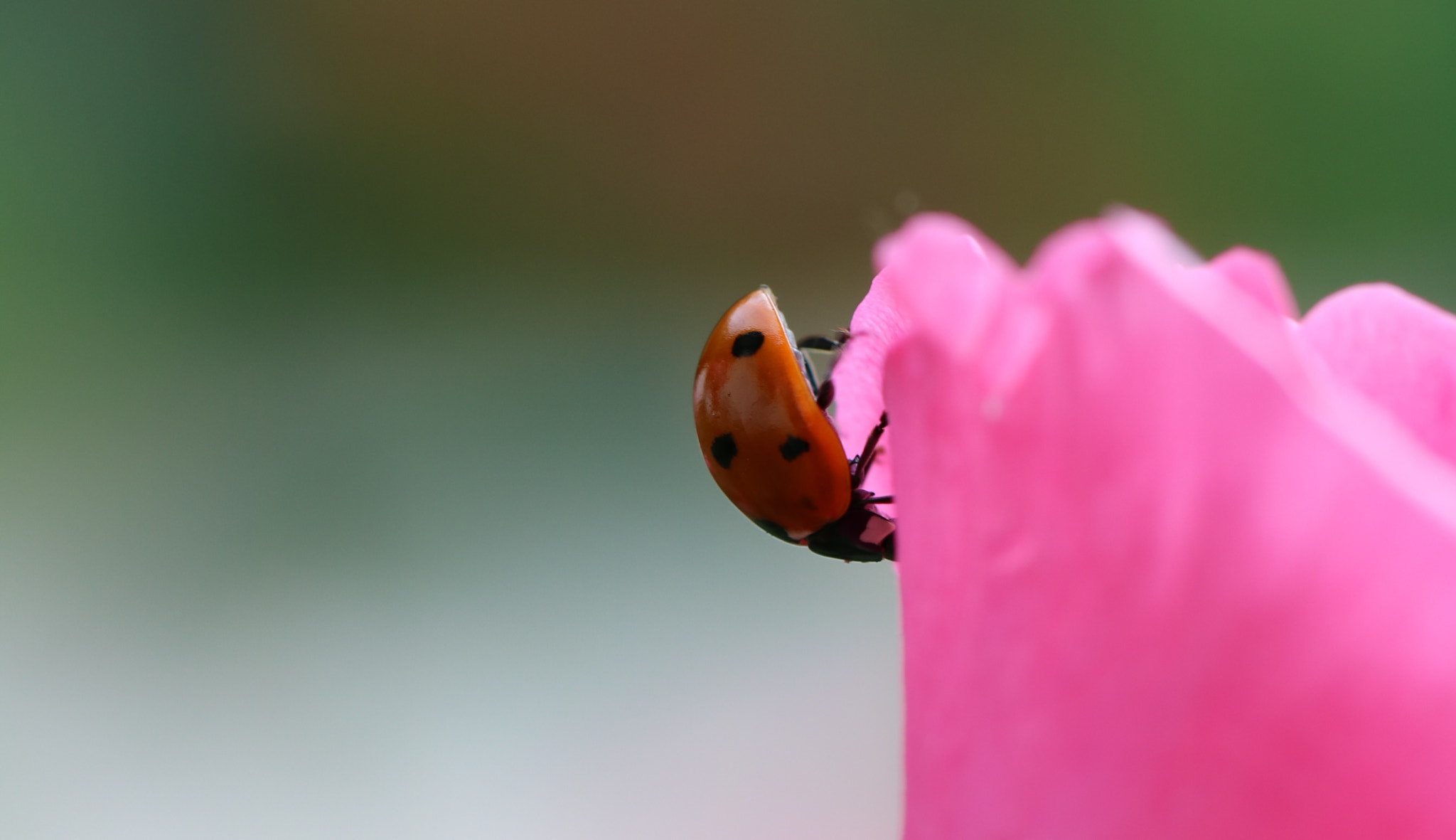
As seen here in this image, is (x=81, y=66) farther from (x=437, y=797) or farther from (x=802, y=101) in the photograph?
(x=437, y=797)

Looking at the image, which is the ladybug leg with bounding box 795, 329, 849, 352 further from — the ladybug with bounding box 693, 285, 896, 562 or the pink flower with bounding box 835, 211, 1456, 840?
the pink flower with bounding box 835, 211, 1456, 840

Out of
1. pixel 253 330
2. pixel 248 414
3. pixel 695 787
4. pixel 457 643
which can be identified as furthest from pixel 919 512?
pixel 253 330

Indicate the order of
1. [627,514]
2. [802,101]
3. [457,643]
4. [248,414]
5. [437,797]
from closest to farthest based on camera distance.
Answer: [437,797] < [457,643] < [627,514] < [248,414] < [802,101]

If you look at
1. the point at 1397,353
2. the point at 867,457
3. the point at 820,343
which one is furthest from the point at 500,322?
the point at 1397,353

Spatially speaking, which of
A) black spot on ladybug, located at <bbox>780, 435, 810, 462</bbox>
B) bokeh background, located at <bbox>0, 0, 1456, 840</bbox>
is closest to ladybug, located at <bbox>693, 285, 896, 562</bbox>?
black spot on ladybug, located at <bbox>780, 435, 810, 462</bbox>

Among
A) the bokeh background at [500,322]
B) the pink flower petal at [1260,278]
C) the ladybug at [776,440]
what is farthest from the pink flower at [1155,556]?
the bokeh background at [500,322]

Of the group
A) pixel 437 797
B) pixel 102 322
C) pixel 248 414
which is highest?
pixel 102 322
